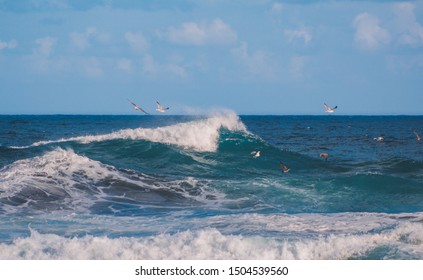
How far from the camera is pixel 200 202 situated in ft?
52.7

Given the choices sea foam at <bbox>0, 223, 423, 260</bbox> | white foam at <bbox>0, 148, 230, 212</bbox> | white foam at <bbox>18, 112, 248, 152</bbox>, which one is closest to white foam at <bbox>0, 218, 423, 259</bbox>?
sea foam at <bbox>0, 223, 423, 260</bbox>

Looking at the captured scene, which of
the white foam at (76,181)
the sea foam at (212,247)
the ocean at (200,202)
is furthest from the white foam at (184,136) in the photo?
the sea foam at (212,247)

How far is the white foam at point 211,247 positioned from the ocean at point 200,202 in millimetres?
18

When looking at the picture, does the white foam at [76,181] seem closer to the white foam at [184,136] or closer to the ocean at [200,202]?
the ocean at [200,202]

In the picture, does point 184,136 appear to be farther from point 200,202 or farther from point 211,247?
point 211,247

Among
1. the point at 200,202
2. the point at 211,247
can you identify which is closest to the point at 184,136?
the point at 200,202

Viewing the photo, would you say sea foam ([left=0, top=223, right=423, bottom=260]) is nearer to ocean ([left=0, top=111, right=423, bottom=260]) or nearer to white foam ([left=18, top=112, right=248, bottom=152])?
ocean ([left=0, top=111, right=423, bottom=260])

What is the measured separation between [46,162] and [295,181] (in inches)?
323

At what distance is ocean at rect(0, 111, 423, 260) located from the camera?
32.2 ft

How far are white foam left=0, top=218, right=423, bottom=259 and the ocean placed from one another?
0.7 inches

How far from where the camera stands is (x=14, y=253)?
9.51 meters

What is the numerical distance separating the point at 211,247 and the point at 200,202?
6.25m

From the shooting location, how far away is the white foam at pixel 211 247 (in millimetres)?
9516

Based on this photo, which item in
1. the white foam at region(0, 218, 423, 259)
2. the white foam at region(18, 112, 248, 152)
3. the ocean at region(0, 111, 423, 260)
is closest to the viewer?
the white foam at region(0, 218, 423, 259)
